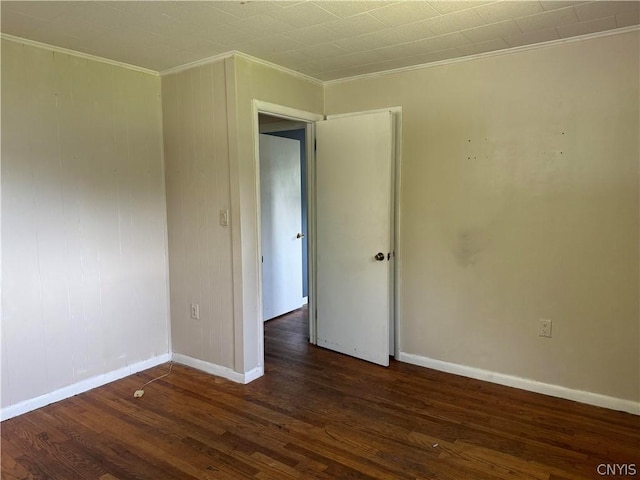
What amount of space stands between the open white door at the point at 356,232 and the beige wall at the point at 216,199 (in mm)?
542

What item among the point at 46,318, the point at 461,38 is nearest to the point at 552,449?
the point at 461,38

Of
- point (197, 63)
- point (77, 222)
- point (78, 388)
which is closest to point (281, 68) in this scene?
point (197, 63)

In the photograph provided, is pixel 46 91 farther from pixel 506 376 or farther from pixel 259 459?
pixel 506 376

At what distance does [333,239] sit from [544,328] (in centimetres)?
165

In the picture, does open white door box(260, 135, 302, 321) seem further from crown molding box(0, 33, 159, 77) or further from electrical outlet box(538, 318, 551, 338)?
electrical outlet box(538, 318, 551, 338)

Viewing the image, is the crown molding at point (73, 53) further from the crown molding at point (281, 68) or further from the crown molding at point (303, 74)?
the crown molding at point (281, 68)

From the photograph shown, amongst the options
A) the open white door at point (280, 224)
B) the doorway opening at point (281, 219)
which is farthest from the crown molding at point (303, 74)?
the open white door at point (280, 224)

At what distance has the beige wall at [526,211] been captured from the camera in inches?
105

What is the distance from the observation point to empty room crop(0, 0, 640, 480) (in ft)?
7.80

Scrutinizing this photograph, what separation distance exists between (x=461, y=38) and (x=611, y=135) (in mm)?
1054

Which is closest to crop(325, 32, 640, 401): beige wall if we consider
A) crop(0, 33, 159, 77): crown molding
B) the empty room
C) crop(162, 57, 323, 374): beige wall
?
the empty room

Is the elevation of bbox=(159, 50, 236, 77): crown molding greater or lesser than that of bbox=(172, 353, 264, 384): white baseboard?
greater

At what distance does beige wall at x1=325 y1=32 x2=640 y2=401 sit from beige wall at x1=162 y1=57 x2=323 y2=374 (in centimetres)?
107

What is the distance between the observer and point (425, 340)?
3.43 meters
